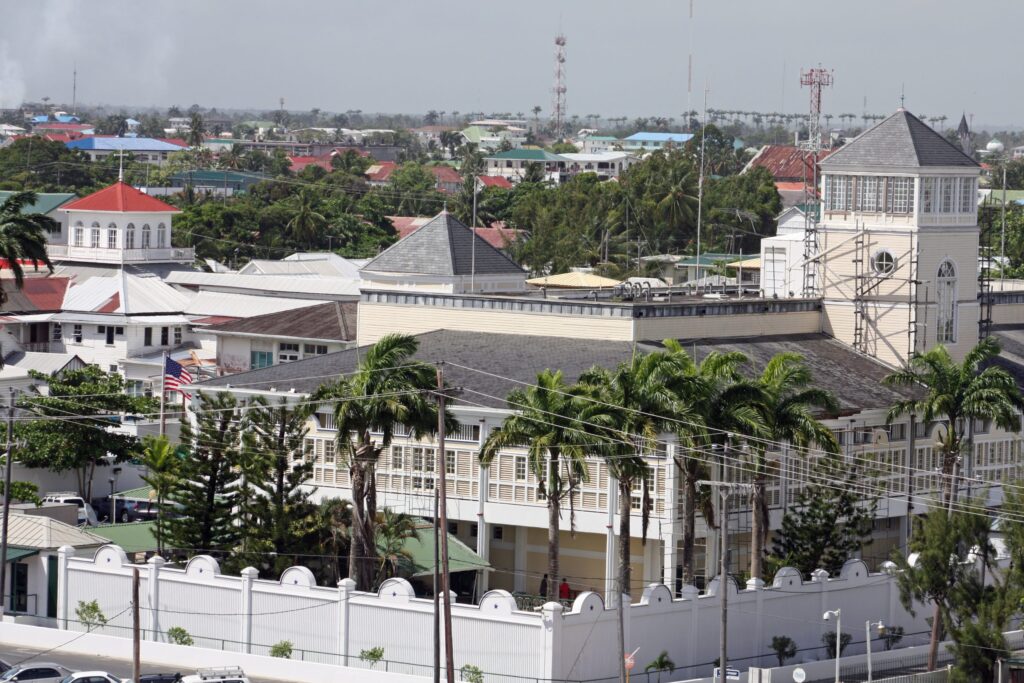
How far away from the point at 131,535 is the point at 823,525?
782 inches

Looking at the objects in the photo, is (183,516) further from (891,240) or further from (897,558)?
(891,240)

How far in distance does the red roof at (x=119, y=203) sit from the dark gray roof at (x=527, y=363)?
162ft

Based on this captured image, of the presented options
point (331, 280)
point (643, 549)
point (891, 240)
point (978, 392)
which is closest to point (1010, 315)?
point (891, 240)

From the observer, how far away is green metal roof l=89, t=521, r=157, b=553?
61.9 metres

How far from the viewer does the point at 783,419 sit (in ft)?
193

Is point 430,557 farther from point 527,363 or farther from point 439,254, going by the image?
point 439,254

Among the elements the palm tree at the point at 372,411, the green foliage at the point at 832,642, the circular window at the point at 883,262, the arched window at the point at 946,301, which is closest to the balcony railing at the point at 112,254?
the circular window at the point at 883,262

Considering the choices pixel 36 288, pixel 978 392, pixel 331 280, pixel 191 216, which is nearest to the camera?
pixel 978 392

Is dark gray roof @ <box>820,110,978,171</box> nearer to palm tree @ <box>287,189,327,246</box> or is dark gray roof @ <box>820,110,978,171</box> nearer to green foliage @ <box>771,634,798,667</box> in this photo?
green foliage @ <box>771,634,798,667</box>

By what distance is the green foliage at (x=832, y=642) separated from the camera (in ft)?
189

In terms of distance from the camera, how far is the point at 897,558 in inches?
2149

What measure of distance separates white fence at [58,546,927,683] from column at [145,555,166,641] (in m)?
0.04

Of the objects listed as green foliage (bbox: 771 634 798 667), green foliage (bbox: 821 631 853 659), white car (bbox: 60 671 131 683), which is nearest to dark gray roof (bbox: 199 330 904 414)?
green foliage (bbox: 821 631 853 659)

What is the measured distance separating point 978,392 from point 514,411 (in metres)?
14.6
